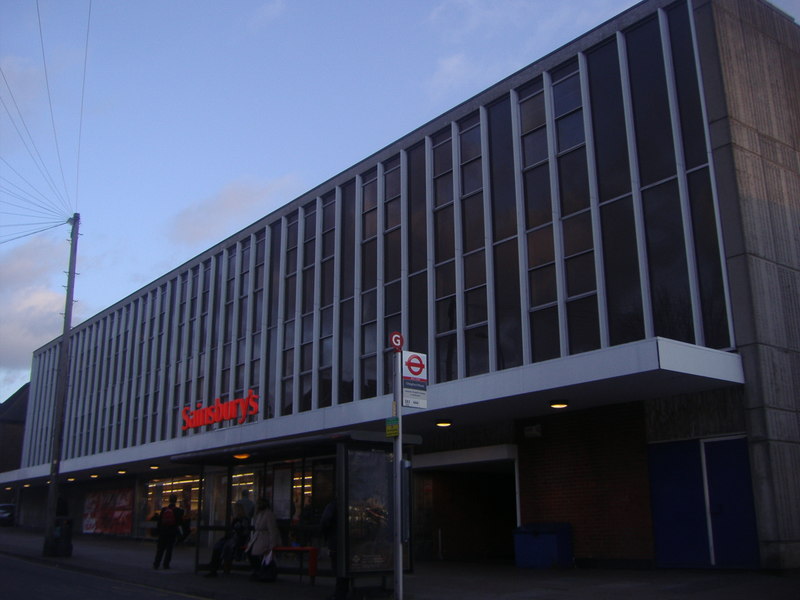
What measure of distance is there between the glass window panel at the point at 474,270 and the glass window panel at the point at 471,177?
2.02m

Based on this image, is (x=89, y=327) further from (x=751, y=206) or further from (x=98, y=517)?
(x=751, y=206)

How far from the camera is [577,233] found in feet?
63.1

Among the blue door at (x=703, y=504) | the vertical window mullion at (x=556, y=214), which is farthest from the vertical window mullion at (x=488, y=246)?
the blue door at (x=703, y=504)

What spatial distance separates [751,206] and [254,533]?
12749 millimetres

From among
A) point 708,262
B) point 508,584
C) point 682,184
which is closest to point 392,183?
point 682,184

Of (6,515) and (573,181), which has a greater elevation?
(573,181)

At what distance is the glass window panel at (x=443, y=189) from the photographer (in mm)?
23562

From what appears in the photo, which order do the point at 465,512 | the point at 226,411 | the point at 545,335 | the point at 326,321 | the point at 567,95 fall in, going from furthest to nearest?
the point at 226,411 < the point at 326,321 < the point at 465,512 < the point at 567,95 < the point at 545,335

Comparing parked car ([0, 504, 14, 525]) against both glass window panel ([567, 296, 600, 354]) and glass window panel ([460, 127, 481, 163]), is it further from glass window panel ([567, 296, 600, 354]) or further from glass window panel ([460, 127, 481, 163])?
glass window panel ([567, 296, 600, 354])

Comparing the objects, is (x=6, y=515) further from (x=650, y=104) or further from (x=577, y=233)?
(x=650, y=104)

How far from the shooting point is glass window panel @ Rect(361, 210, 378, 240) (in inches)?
1039

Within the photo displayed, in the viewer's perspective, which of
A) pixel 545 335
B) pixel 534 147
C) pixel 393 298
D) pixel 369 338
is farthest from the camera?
pixel 369 338

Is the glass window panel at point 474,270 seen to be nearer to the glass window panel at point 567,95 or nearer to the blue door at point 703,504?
the glass window panel at point 567,95

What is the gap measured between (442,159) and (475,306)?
17.3ft
